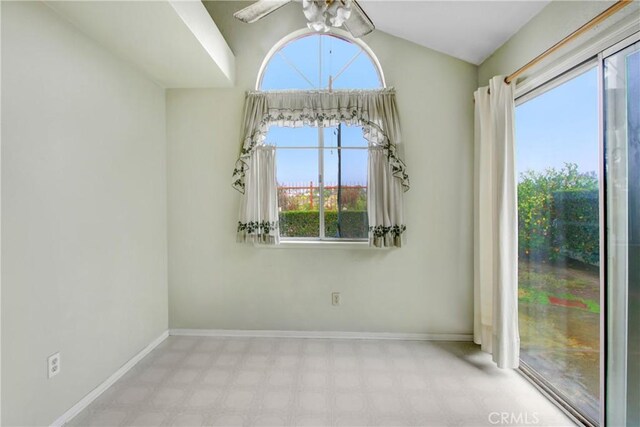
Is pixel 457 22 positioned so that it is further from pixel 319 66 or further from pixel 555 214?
pixel 555 214

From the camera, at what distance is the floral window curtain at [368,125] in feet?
8.48

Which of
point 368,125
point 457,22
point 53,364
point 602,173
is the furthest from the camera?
point 368,125

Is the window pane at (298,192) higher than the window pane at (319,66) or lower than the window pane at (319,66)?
lower

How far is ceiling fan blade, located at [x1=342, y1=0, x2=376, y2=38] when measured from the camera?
1459 mm

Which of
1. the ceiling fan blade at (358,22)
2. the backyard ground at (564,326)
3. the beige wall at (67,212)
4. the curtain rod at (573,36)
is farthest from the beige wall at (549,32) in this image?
the beige wall at (67,212)

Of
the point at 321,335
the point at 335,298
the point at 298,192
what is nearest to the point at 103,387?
the point at 321,335

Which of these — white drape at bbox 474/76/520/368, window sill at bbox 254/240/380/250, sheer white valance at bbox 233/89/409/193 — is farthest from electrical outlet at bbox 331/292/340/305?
white drape at bbox 474/76/520/368

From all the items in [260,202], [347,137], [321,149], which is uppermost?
[347,137]

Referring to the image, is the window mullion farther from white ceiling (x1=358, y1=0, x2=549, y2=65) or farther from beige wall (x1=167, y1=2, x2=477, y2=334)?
white ceiling (x1=358, y1=0, x2=549, y2=65)

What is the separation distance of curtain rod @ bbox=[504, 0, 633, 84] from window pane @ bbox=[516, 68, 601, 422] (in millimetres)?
209

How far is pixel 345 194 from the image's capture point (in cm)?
279

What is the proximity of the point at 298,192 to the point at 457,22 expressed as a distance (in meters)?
1.81

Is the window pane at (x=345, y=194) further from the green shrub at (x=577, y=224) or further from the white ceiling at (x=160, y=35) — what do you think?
the green shrub at (x=577, y=224)

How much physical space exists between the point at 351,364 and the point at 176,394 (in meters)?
1.21
